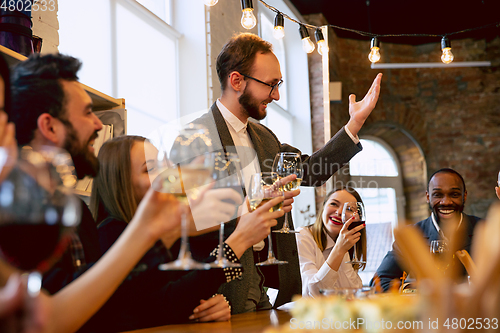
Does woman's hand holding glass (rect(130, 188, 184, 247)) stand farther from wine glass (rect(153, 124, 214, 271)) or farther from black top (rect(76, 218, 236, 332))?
black top (rect(76, 218, 236, 332))

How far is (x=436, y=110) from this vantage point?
6.38m

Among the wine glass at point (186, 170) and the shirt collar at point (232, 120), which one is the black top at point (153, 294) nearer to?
the wine glass at point (186, 170)

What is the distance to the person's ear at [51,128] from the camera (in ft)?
3.19

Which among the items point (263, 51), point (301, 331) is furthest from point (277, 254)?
point (301, 331)

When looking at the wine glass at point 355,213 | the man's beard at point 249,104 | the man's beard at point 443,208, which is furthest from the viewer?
the man's beard at point 443,208

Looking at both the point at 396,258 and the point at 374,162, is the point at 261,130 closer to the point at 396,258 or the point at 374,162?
the point at 396,258

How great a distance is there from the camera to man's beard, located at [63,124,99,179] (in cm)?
102

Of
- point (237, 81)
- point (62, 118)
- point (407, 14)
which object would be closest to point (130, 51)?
point (237, 81)

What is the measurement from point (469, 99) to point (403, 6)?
1674 mm

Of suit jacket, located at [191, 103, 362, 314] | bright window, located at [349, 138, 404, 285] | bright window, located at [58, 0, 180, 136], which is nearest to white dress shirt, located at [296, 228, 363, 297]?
suit jacket, located at [191, 103, 362, 314]

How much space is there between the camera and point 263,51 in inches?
77.6

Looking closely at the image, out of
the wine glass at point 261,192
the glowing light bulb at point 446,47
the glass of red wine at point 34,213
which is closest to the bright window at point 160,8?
the glowing light bulb at point 446,47

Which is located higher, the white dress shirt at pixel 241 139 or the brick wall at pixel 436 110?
the brick wall at pixel 436 110

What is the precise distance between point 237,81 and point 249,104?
4.4 inches
